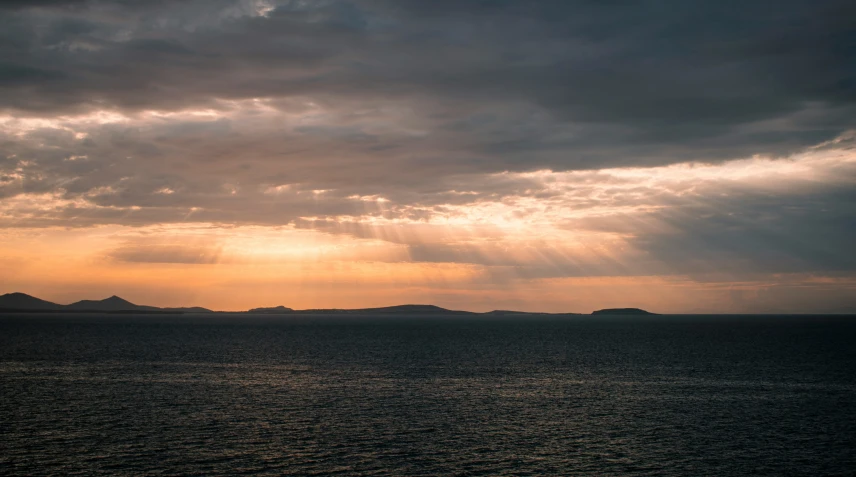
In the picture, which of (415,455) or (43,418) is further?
(43,418)

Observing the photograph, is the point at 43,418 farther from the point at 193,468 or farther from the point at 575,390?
the point at 575,390

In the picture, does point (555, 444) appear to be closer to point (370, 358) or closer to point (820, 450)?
point (820, 450)

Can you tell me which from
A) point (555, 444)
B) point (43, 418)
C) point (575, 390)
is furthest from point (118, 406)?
point (575, 390)

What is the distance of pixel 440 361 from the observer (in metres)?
125

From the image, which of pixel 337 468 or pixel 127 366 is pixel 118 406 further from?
pixel 127 366

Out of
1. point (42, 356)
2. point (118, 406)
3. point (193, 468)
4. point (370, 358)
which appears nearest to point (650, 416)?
point (193, 468)

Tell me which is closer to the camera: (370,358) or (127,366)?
(127,366)

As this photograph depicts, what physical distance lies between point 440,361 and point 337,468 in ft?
256

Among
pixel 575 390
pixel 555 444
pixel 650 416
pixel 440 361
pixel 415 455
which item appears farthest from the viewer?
pixel 440 361

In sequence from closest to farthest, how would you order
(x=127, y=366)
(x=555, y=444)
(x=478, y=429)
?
1. (x=555, y=444)
2. (x=478, y=429)
3. (x=127, y=366)

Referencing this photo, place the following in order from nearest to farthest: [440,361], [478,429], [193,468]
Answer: [193,468] < [478,429] < [440,361]

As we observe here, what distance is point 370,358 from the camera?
5167 inches

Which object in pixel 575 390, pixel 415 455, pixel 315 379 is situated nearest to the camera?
pixel 415 455

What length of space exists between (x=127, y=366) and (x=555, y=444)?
267 ft
